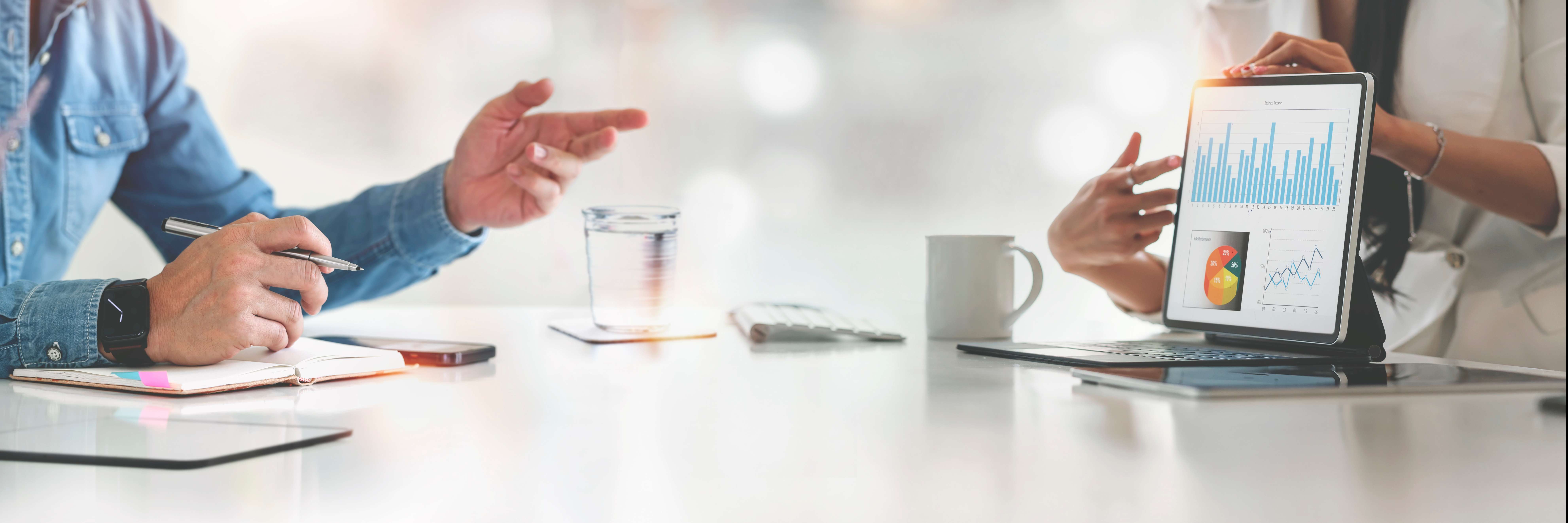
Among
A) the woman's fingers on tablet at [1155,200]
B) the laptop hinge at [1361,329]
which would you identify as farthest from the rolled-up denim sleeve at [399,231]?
the laptop hinge at [1361,329]

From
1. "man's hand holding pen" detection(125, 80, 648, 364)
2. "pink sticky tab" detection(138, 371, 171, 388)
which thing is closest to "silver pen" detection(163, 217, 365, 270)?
"man's hand holding pen" detection(125, 80, 648, 364)

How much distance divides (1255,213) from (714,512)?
1.88 feet

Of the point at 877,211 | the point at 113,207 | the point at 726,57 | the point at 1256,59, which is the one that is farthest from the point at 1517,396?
the point at 113,207

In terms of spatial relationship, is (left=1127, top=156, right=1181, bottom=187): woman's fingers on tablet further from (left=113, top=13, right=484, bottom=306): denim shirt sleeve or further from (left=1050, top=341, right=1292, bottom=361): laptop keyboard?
(left=113, top=13, right=484, bottom=306): denim shirt sleeve

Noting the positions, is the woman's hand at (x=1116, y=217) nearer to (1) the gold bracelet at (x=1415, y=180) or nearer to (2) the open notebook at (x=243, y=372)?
(1) the gold bracelet at (x=1415, y=180)

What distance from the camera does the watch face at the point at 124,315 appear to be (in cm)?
59

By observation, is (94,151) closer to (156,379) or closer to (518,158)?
(518,158)

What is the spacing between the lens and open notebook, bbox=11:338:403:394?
511 millimetres

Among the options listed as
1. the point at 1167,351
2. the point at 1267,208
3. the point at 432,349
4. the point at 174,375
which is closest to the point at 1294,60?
the point at 1267,208

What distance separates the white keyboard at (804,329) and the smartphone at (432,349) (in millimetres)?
256

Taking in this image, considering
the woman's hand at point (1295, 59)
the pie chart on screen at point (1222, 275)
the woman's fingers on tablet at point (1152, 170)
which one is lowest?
the pie chart on screen at point (1222, 275)

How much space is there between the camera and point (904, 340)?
862mm

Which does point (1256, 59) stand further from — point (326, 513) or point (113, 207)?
point (113, 207)

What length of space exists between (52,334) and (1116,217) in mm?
860
